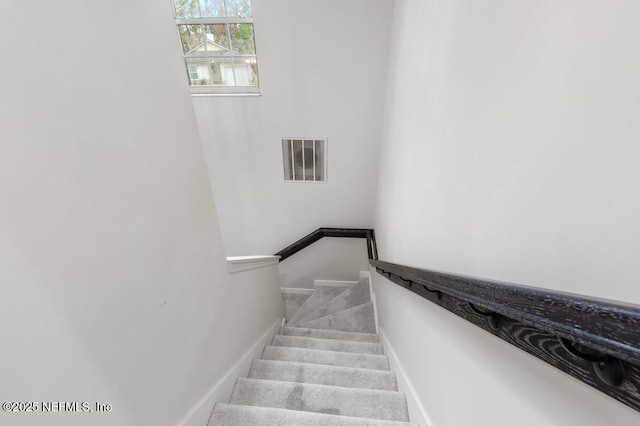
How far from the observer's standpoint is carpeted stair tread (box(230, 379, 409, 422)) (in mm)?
1391

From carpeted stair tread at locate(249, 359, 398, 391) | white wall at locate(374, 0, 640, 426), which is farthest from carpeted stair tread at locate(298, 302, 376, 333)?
white wall at locate(374, 0, 640, 426)

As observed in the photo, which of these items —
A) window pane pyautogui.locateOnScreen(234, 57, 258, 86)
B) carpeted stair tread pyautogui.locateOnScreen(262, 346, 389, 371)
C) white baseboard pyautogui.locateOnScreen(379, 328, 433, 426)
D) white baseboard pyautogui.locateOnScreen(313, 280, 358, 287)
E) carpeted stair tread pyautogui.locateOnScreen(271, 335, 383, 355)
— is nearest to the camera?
white baseboard pyautogui.locateOnScreen(379, 328, 433, 426)

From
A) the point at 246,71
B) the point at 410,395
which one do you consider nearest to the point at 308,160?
the point at 246,71

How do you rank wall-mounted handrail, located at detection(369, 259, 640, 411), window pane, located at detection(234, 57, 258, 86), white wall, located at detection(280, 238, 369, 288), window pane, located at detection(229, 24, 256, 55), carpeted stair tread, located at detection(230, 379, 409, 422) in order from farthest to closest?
white wall, located at detection(280, 238, 369, 288)
window pane, located at detection(234, 57, 258, 86)
window pane, located at detection(229, 24, 256, 55)
carpeted stair tread, located at detection(230, 379, 409, 422)
wall-mounted handrail, located at detection(369, 259, 640, 411)

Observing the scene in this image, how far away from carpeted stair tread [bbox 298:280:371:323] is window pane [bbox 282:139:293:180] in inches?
67.5

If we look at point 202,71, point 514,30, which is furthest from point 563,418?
point 202,71

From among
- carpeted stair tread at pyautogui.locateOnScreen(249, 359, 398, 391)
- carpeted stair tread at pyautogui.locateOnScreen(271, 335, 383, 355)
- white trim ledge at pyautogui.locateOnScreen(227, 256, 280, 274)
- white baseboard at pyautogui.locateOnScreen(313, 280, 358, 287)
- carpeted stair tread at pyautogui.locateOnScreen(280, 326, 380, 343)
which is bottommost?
white baseboard at pyautogui.locateOnScreen(313, 280, 358, 287)

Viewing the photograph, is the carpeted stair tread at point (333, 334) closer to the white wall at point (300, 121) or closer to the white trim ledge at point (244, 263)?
the white trim ledge at point (244, 263)

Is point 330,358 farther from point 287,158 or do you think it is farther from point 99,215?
point 287,158

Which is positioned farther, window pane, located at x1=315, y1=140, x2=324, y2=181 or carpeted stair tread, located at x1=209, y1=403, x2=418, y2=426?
window pane, located at x1=315, y1=140, x2=324, y2=181

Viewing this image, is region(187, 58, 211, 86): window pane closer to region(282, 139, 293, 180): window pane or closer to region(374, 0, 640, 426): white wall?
region(282, 139, 293, 180): window pane

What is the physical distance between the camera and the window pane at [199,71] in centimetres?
299

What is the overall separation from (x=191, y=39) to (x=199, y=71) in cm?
31

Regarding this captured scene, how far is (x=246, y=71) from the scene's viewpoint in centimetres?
298
